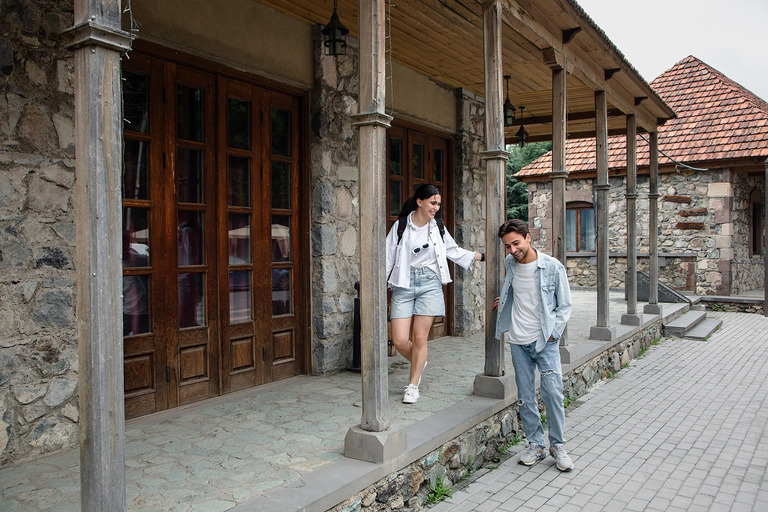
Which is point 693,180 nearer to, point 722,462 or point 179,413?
point 722,462

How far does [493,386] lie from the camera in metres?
4.75

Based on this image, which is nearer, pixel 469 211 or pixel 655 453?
pixel 655 453

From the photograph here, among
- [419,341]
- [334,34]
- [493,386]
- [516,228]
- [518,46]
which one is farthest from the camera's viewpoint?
[518,46]

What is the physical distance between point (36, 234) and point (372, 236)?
1.91m

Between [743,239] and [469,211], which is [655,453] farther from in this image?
[743,239]

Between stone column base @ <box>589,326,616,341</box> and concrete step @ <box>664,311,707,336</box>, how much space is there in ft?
11.6

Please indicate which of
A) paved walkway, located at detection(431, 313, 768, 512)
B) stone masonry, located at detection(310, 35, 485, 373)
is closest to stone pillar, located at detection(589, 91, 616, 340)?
paved walkway, located at detection(431, 313, 768, 512)

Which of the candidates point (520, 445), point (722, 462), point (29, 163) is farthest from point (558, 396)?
point (29, 163)

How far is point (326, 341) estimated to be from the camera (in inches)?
219

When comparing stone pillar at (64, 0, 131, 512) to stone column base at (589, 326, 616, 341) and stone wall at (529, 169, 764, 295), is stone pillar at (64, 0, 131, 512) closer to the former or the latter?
→ stone column base at (589, 326, 616, 341)

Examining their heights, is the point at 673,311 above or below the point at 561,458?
above

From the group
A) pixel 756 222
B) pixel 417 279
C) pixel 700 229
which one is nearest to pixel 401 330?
pixel 417 279

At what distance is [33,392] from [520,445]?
3478 millimetres

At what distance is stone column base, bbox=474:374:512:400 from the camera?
15.5ft
